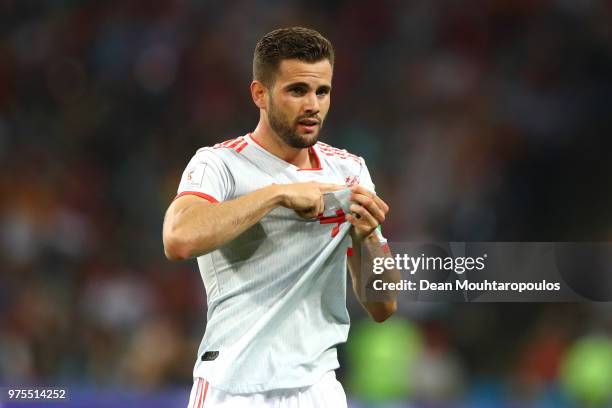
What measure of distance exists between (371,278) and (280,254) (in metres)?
0.35

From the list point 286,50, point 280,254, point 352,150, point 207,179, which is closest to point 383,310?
point 280,254

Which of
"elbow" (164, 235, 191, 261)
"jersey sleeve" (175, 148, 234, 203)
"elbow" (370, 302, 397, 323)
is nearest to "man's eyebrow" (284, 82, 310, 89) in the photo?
"jersey sleeve" (175, 148, 234, 203)

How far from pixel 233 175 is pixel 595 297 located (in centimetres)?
170

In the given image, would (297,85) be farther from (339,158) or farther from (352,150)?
(352,150)

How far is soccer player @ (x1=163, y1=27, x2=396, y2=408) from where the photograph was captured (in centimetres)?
240

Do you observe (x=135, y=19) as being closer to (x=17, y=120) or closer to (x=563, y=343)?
(x=17, y=120)

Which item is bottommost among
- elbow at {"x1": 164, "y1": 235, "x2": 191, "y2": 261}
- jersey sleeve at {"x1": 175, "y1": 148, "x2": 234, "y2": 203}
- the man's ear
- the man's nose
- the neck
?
elbow at {"x1": 164, "y1": 235, "x2": 191, "y2": 261}

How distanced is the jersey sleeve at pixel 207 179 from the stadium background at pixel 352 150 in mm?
2806

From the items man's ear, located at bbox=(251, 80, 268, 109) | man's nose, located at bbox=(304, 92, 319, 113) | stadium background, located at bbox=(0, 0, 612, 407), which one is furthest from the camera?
stadium background, located at bbox=(0, 0, 612, 407)

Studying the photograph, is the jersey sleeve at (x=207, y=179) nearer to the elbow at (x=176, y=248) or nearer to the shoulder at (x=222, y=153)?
the shoulder at (x=222, y=153)

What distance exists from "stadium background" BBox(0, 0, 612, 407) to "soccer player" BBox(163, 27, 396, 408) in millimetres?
2633

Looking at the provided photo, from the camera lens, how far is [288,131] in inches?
99.7

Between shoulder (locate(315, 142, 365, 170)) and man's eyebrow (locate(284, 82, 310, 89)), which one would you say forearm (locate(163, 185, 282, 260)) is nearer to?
man's eyebrow (locate(284, 82, 310, 89))

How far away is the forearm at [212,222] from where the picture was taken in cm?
222
